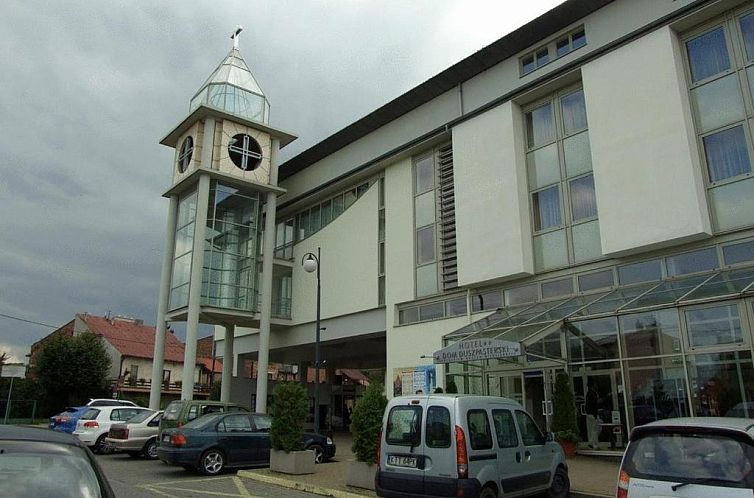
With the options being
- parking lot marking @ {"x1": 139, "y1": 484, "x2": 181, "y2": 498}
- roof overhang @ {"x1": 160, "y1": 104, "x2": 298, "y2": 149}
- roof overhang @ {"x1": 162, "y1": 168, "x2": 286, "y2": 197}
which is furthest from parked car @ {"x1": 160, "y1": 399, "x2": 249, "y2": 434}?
roof overhang @ {"x1": 160, "y1": 104, "x2": 298, "y2": 149}

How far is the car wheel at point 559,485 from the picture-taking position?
31.9ft

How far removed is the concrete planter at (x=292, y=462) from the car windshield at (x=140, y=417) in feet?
19.3

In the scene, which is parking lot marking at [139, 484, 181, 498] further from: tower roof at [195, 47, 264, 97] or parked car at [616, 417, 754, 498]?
tower roof at [195, 47, 264, 97]

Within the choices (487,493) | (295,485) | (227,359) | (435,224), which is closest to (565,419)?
(295,485)

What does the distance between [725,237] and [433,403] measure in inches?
394

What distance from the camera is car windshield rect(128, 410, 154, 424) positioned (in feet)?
57.2

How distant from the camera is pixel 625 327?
1459 cm

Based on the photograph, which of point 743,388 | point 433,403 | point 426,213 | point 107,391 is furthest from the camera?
point 107,391

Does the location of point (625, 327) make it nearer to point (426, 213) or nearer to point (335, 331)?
point (426, 213)

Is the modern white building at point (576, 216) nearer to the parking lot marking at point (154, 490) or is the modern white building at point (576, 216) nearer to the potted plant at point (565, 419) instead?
the potted plant at point (565, 419)

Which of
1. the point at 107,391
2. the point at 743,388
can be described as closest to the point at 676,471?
the point at 743,388

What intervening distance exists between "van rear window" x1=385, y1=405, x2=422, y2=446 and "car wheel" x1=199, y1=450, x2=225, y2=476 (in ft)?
21.6

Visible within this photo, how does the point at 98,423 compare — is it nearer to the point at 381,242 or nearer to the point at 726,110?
the point at 381,242

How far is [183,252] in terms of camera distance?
2836cm
